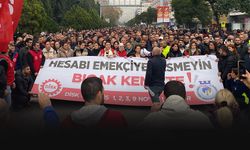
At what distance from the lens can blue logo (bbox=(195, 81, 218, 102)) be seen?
35.6 ft

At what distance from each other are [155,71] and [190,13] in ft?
162

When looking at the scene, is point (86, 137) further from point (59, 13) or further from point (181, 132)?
point (59, 13)

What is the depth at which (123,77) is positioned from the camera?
1126 cm

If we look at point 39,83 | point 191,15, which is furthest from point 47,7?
point 39,83

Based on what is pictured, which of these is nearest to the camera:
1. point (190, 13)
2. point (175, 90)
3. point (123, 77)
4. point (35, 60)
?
point (175, 90)

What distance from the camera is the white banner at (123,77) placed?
1096 cm

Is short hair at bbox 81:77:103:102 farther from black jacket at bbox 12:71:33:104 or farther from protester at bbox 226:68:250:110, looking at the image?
black jacket at bbox 12:71:33:104

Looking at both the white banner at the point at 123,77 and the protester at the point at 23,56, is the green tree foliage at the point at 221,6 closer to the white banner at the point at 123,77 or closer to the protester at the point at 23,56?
the white banner at the point at 123,77

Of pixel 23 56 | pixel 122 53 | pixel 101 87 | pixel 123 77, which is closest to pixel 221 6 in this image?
pixel 122 53

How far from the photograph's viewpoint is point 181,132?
78.5 inches

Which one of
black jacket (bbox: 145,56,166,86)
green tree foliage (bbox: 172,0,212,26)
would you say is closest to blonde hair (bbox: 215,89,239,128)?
black jacket (bbox: 145,56,166,86)

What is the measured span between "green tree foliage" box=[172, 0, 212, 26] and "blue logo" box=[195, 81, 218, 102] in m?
43.3

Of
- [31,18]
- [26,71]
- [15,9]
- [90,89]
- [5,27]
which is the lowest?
[26,71]

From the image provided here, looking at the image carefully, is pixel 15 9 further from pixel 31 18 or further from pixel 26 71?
pixel 31 18
